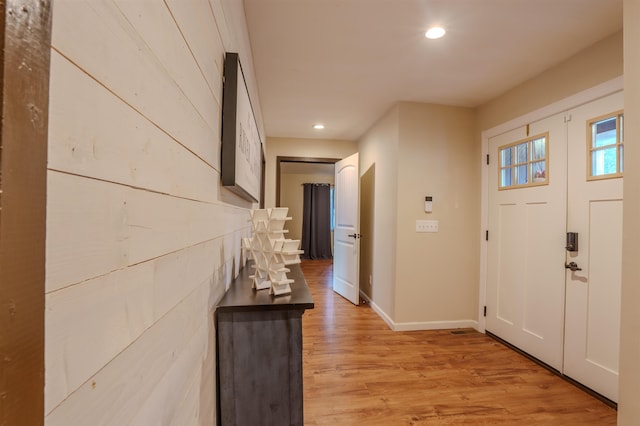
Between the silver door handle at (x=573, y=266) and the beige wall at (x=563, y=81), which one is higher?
the beige wall at (x=563, y=81)

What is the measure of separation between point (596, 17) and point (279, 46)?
2000mm

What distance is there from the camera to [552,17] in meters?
1.79

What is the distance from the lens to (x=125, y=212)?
0.45m

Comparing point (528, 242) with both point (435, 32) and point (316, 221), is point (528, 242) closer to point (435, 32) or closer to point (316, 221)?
point (435, 32)

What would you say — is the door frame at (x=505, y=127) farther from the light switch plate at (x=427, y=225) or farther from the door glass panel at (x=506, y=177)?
the light switch plate at (x=427, y=225)

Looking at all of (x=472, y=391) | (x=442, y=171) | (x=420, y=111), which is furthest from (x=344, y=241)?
(x=472, y=391)

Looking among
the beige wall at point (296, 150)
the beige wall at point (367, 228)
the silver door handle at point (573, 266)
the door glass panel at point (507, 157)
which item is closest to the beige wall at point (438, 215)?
the door glass panel at point (507, 157)

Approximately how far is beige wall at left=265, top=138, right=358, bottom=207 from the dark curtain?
3.31 m

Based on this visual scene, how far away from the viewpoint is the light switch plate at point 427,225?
122 inches

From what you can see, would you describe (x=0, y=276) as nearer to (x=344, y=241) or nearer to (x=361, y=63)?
(x=361, y=63)

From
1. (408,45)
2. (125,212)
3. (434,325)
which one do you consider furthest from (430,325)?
(125,212)

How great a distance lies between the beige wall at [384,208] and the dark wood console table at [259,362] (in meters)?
2.18

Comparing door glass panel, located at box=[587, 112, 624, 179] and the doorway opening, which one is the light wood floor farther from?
the doorway opening

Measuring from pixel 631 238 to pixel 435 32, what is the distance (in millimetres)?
1586
